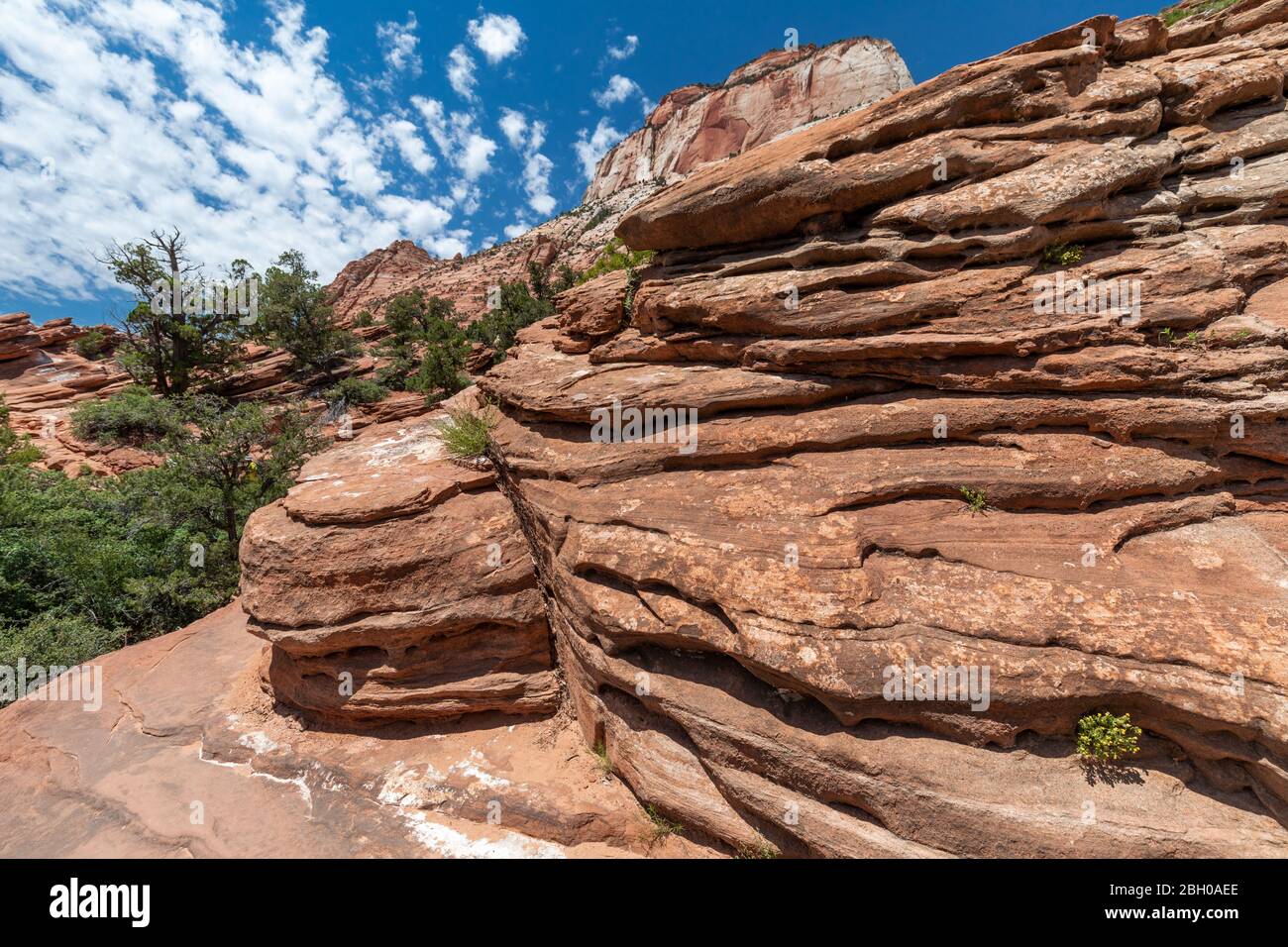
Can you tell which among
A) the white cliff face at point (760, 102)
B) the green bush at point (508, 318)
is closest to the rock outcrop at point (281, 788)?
the green bush at point (508, 318)

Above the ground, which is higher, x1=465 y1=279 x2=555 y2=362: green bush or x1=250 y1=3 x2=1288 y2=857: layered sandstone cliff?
x1=465 y1=279 x2=555 y2=362: green bush

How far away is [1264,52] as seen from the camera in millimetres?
7266


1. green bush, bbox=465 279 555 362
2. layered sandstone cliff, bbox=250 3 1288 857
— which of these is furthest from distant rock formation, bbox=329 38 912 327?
layered sandstone cliff, bbox=250 3 1288 857

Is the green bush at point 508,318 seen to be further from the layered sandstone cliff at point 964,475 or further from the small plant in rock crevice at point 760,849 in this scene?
the small plant in rock crevice at point 760,849

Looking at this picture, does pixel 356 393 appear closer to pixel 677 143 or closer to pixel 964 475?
pixel 964 475

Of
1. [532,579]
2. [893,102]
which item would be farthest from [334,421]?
[893,102]

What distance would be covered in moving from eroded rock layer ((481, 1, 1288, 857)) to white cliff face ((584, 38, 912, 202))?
65.4m

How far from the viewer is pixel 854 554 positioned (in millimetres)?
5234

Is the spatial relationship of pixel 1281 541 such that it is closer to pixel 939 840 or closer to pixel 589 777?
pixel 939 840

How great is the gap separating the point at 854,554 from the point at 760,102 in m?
93.7

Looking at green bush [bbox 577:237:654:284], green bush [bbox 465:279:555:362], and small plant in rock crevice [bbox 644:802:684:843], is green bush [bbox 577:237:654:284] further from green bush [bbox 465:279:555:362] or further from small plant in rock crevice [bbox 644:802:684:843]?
green bush [bbox 465:279:555:362]

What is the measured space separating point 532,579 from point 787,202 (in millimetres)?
7535

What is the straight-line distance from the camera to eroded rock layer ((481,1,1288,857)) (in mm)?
4277

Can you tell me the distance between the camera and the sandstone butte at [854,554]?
439cm
